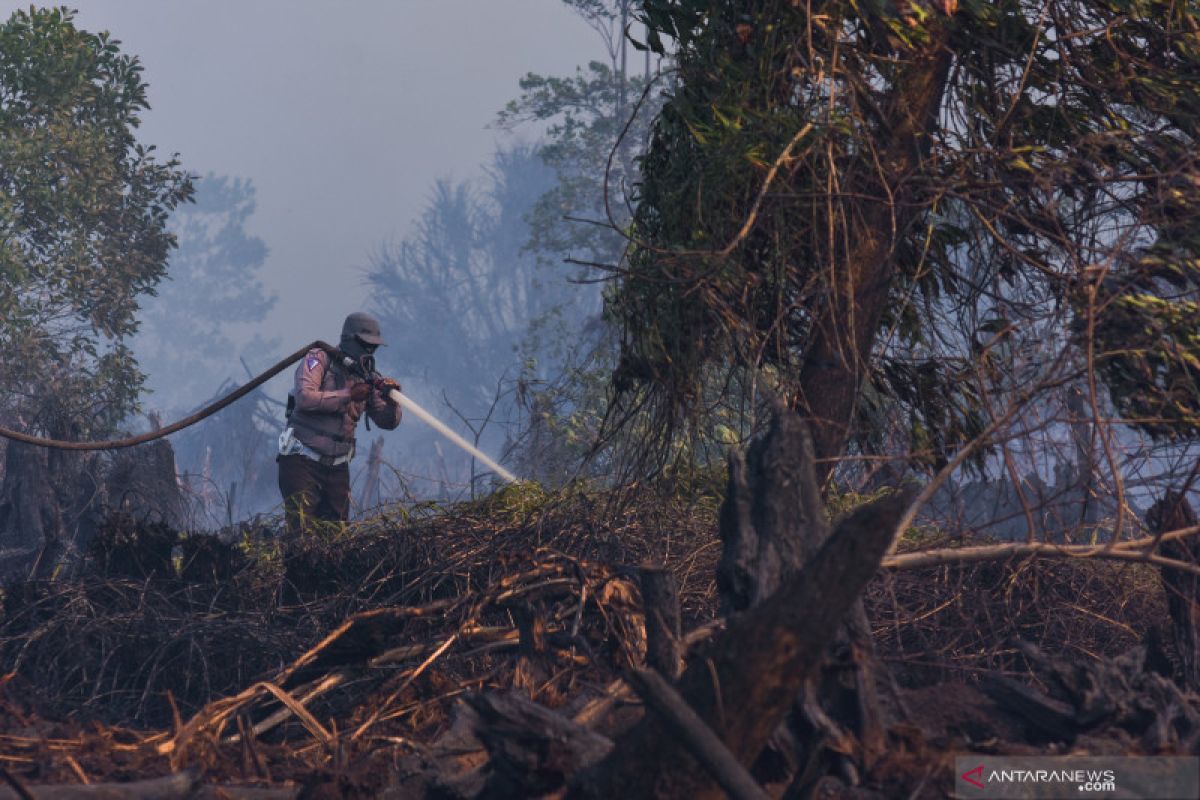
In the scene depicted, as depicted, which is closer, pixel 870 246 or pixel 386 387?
pixel 870 246

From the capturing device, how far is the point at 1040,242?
4602mm

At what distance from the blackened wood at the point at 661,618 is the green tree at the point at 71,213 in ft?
30.1

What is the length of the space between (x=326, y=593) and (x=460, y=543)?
77 centimetres

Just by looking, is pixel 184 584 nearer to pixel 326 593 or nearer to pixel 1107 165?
pixel 326 593

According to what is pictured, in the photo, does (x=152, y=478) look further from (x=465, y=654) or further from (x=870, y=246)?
(x=870, y=246)

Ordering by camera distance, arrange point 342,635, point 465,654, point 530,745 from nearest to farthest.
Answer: point 530,745 → point 465,654 → point 342,635

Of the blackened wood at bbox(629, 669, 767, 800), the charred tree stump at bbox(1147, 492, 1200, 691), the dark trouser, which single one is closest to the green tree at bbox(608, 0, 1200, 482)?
the charred tree stump at bbox(1147, 492, 1200, 691)

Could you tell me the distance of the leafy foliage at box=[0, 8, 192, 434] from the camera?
1132 cm

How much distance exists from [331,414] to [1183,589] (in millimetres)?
5486

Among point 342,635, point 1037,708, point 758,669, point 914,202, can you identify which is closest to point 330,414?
point 342,635

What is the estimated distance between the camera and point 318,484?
7660 mm

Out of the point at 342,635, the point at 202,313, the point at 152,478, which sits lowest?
the point at 342,635

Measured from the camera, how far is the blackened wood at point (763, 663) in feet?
7.43

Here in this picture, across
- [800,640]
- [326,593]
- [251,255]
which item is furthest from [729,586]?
[251,255]
